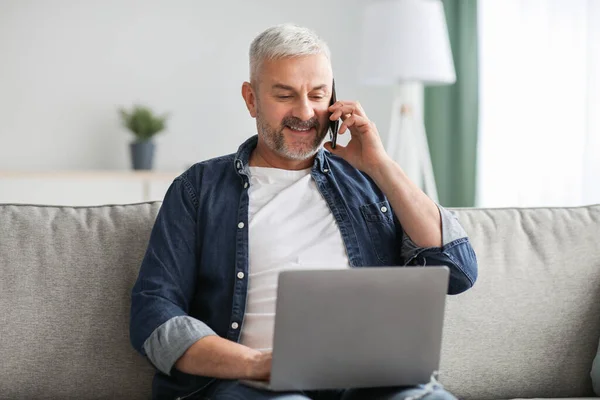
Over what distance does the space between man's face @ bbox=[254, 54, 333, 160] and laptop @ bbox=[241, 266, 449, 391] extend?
2.03 feet

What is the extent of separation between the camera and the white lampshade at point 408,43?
3.82m

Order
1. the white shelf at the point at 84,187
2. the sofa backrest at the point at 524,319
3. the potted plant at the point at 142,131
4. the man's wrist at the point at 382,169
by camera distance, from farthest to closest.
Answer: the potted plant at the point at 142,131
the white shelf at the point at 84,187
the sofa backrest at the point at 524,319
the man's wrist at the point at 382,169

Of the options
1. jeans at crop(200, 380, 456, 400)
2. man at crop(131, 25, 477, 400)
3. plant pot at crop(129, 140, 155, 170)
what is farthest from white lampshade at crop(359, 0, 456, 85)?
jeans at crop(200, 380, 456, 400)

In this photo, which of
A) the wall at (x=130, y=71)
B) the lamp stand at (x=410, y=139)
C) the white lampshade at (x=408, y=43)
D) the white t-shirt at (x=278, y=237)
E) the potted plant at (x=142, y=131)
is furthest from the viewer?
the wall at (x=130, y=71)

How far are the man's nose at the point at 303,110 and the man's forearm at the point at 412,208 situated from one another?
207 millimetres

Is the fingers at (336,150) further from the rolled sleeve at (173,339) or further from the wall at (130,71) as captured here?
the wall at (130,71)

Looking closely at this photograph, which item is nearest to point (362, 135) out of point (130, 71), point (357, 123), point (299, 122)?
point (357, 123)

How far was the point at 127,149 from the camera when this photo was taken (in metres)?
4.87

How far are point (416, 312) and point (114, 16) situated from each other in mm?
3804

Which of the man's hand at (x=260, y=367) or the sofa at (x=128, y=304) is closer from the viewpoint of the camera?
the man's hand at (x=260, y=367)

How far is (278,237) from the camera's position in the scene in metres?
1.83

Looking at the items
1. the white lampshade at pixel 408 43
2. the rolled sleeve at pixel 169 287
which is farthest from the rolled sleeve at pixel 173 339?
the white lampshade at pixel 408 43

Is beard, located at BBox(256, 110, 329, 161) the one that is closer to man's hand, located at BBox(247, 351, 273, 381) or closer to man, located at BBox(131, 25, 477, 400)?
man, located at BBox(131, 25, 477, 400)

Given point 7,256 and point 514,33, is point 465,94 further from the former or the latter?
point 7,256
